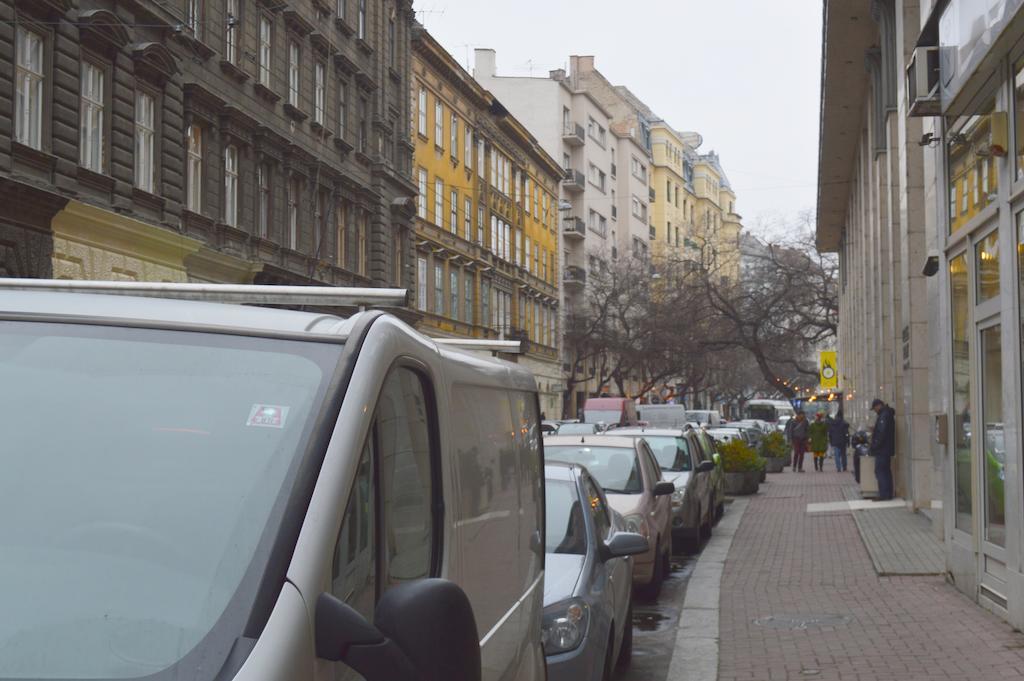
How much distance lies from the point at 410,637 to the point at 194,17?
2897 cm

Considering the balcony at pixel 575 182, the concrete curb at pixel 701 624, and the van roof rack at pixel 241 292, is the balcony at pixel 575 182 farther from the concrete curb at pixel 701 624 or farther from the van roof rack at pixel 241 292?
the van roof rack at pixel 241 292

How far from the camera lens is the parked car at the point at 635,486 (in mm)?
13414

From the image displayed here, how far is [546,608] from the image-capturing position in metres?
7.72

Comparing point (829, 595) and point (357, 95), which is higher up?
point (357, 95)

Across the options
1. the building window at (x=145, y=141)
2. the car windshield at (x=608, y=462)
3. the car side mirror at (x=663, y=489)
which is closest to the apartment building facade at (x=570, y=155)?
the building window at (x=145, y=141)

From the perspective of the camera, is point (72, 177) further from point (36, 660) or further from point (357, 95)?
point (36, 660)

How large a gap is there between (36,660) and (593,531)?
22.1 feet

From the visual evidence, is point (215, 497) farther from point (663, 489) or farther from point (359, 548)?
point (663, 489)

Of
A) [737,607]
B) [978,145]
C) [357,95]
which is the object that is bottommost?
[737,607]

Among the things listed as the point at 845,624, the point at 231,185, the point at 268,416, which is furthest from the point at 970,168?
the point at 231,185

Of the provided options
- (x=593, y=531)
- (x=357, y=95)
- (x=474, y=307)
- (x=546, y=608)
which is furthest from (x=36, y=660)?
(x=474, y=307)

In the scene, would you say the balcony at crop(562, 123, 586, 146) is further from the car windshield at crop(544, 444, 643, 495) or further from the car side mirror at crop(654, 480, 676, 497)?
the car side mirror at crop(654, 480, 676, 497)

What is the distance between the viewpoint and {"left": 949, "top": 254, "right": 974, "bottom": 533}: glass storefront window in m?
12.4

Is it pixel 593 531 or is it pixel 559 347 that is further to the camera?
pixel 559 347
